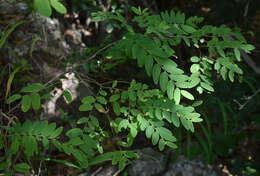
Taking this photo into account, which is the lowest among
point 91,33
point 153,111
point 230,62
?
point 91,33

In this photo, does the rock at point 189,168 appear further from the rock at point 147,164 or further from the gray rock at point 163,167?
the rock at point 147,164

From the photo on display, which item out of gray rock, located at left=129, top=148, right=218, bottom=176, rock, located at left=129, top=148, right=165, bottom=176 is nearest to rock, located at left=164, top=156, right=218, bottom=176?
gray rock, located at left=129, top=148, right=218, bottom=176

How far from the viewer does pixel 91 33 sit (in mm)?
3285

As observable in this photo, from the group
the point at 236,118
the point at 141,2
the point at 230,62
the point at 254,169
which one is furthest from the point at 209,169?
the point at 141,2

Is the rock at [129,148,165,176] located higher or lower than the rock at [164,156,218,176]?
higher

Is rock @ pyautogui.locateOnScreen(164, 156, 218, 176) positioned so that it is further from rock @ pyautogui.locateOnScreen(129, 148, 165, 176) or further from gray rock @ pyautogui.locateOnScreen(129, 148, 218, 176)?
rock @ pyautogui.locateOnScreen(129, 148, 165, 176)

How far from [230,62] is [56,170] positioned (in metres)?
1.74

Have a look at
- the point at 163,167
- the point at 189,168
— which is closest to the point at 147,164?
the point at 163,167

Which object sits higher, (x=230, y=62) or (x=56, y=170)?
(x=230, y=62)

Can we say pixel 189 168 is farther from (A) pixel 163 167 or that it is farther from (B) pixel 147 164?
(B) pixel 147 164

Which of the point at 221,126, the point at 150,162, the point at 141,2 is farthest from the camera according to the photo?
the point at 141,2

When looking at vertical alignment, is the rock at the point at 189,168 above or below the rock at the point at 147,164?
below

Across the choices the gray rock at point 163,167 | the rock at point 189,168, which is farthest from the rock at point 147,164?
the rock at point 189,168

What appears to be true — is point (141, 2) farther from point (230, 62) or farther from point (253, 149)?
point (253, 149)
